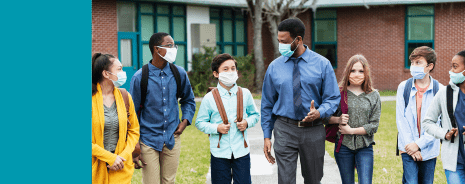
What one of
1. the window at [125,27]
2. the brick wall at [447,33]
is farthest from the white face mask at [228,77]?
the brick wall at [447,33]

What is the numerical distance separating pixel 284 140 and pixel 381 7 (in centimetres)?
1975

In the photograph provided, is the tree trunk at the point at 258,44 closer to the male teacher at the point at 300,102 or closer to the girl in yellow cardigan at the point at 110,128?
the male teacher at the point at 300,102

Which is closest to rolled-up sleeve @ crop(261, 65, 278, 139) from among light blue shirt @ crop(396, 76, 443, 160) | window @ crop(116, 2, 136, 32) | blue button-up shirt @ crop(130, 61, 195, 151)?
blue button-up shirt @ crop(130, 61, 195, 151)

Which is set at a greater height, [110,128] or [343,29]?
[343,29]

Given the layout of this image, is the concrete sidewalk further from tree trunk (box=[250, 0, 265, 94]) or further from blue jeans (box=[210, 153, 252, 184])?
tree trunk (box=[250, 0, 265, 94])

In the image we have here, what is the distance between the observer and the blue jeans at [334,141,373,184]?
15.0ft

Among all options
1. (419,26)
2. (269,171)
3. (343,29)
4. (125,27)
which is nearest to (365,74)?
(269,171)

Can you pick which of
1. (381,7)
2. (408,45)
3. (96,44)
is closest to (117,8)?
(96,44)

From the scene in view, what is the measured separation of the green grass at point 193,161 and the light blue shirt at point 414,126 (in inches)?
114

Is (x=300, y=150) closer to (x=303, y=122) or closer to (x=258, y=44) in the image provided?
(x=303, y=122)

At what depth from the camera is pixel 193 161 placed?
7.91m

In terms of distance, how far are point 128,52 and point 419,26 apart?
13.7 meters

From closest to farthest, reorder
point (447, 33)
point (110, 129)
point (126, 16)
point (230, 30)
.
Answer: point (110, 129) → point (126, 16) → point (447, 33) → point (230, 30)

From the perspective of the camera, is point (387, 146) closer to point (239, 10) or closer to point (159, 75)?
point (159, 75)
